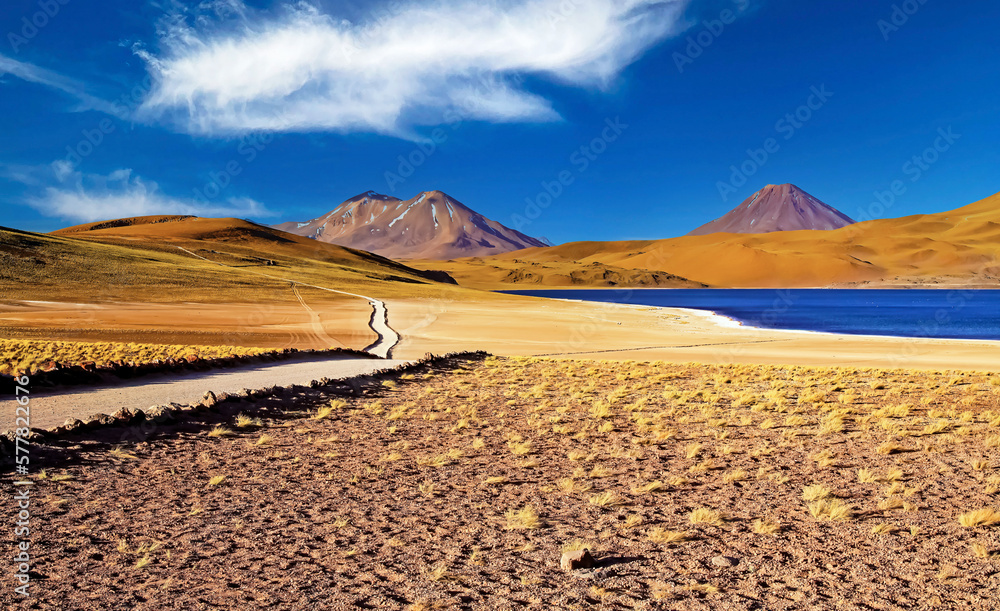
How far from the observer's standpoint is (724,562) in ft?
17.2

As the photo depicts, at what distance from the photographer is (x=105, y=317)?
38.3m

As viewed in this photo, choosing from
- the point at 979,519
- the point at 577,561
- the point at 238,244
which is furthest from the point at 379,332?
the point at 238,244

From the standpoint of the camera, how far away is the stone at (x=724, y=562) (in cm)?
520

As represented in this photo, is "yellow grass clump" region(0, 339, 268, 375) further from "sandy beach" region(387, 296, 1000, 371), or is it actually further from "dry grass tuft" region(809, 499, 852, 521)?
"dry grass tuft" region(809, 499, 852, 521)

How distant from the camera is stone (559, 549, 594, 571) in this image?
5152 millimetres

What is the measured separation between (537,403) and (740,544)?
808 centimetres

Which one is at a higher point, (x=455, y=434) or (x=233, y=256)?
(x=233, y=256)

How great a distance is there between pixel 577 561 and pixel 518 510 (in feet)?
5.07

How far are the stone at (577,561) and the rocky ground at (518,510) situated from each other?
0.08 m

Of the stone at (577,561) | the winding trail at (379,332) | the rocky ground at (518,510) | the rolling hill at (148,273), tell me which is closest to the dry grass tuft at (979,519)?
the rocky ground at (518,510)

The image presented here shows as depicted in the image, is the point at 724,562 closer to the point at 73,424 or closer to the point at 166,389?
the point at 73,424

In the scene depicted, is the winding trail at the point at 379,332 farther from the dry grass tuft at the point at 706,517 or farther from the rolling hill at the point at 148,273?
the dry grass tuft at the point at 706,517

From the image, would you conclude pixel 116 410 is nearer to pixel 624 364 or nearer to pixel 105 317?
pixel 624 364

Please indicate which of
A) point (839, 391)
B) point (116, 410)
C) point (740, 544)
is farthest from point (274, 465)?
point (839, 391)
